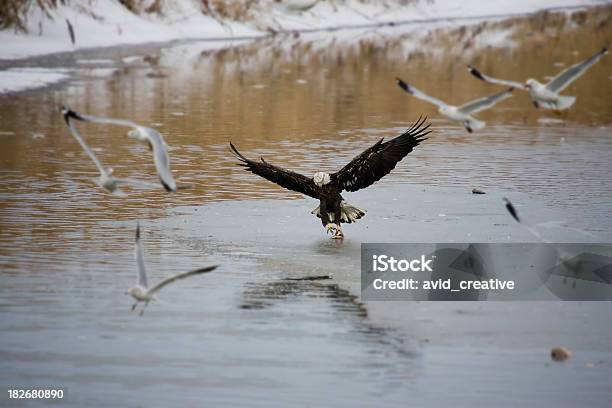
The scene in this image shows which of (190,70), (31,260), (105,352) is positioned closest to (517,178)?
(31,260)

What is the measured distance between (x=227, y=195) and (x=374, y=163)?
2847 mm

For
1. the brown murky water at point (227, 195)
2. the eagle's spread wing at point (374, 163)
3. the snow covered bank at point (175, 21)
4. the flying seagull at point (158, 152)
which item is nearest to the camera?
the brown murky water at point (227, 195)

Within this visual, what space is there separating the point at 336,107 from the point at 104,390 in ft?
55.9

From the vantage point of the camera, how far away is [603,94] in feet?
89.6

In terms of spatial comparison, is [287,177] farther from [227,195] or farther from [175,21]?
[175,21]

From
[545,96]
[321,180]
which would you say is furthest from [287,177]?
[545,96]

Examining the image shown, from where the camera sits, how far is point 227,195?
1438cm

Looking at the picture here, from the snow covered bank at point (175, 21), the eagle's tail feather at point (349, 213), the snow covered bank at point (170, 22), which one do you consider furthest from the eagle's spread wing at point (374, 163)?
the snow covered bank at point (175, 21)

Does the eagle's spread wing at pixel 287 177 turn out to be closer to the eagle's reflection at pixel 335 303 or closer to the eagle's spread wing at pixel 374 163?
the eagle's spread wing at pixel 374 163

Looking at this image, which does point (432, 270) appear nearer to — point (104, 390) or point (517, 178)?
point (104, 390)

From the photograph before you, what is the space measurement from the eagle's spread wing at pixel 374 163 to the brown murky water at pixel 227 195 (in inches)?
41.8

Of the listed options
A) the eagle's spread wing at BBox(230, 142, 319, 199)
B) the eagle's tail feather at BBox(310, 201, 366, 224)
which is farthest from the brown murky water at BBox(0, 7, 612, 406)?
the eagle's tail feather at BBox(310, 201, 366, 224)

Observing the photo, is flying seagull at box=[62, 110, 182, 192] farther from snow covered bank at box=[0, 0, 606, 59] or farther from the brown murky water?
snow covered bank at box=[0, 0, 606, 59]

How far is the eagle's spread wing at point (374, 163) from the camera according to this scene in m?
11.8
